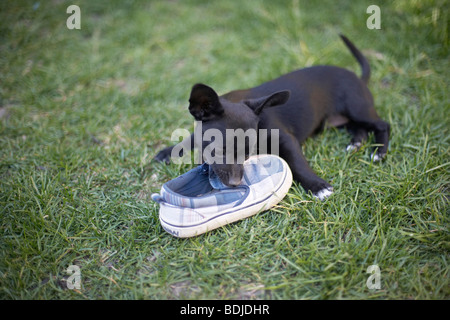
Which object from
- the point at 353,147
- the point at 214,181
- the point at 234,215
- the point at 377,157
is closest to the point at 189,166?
the point at 214,181

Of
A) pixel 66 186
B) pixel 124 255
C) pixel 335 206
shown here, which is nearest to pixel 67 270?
pixel 124 255

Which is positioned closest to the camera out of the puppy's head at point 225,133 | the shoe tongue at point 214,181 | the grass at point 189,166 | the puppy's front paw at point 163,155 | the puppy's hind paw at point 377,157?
the grass at point 189,166

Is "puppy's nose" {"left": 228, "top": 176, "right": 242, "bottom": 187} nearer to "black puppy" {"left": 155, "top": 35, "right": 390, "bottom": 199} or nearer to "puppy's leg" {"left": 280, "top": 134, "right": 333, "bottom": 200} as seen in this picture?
"black puppy" {"left": 155, "top": 35, "right": 390, "bottom": 199}

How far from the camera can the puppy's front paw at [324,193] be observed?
9.26 ft

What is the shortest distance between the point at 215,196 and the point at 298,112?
127cm

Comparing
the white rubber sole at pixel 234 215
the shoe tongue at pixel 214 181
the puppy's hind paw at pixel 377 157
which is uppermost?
the puppy's hind paw at pixel 377 157

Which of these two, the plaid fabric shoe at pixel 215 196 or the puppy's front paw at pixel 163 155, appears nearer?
the plaid fabric shoe at pixel 215 196

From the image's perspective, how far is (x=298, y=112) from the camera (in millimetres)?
3293

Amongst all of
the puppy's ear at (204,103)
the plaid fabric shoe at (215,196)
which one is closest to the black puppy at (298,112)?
the puppy's ear at (204,103)

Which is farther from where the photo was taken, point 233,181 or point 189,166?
point 189,166

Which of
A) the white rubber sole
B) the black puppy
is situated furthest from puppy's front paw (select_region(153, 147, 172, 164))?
the white rubber sole

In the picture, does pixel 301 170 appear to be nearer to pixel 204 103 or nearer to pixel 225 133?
pixel 225 133

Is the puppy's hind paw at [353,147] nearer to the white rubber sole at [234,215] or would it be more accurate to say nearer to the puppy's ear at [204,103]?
the white rubber sole at [234,215]

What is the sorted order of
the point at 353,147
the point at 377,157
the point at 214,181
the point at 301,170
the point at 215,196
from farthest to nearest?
the point at 353,147 < the point at 377,157 < the point at 301,170 < the point at 214,181 < the point at 215,196
